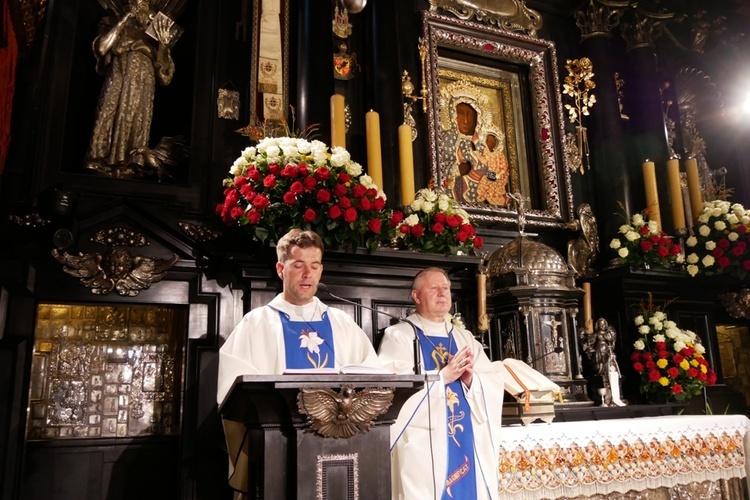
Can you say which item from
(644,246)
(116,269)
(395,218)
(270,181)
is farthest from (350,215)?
(644,246)

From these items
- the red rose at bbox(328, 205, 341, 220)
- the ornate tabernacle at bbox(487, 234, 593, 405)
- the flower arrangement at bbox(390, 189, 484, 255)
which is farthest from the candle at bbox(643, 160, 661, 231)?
the red rose at bbox(328, 205, 341, 220)

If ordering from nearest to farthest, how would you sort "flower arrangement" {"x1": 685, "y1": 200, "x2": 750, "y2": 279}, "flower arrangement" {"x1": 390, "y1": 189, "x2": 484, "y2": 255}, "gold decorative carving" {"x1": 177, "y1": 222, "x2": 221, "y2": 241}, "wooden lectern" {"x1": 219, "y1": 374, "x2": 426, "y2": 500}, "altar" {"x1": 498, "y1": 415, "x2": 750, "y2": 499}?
1. "wooden lectern" {"x1": 219, "y1": 374, "x2": 426, "y2": 500}
2. "altar" {"x1": 498, "y1": 415, "x2": 750, "y2": 499}
3. "gold decorative carving" {"x1": 177, "y1": 222, "x2": 221, "y2": 241}
4. "flower arrangement" {"x1": 390, "y1": 189, "x2": 484, "y2": 255}
5. "flower arrangement" {"x1": 685, "y1": 200, "x2": 750, "y2": 279}

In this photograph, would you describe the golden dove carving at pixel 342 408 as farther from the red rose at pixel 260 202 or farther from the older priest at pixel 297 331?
the red rose at pixel 260 202

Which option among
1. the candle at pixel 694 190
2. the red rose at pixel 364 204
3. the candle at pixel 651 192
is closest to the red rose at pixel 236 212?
the red rose at pixel 364 204

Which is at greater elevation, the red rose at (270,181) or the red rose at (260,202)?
the red rose at (270,181)

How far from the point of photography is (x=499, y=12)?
24.1 feet

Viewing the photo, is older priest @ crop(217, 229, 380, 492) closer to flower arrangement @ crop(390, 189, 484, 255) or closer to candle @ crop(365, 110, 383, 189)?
flower arrangement @ crop(390, 189, 484, 255)

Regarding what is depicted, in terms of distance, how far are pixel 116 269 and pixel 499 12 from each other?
4.99 m

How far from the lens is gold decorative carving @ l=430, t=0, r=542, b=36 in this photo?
708 cm

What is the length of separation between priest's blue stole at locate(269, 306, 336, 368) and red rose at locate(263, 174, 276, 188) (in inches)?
34.1

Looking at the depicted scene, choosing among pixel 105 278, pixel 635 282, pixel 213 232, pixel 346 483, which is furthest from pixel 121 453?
pixel 635 282

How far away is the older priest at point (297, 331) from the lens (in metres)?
3.87

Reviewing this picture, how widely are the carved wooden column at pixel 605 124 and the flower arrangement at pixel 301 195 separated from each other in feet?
11.0

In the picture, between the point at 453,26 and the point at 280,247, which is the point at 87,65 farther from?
the point at 453,26
